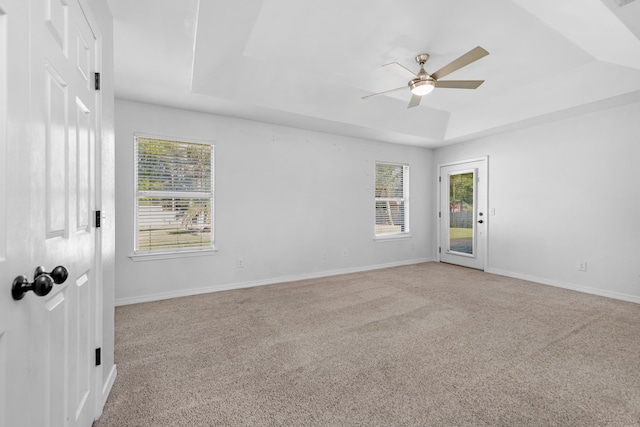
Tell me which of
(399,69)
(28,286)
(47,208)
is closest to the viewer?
(28,286)

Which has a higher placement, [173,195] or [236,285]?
[173,195]

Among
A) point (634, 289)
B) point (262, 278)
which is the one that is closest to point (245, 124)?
point (262, 278)

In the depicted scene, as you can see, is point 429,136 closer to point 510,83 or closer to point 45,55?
point 510,83

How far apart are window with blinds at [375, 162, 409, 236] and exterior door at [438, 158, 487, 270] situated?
814 millimetres

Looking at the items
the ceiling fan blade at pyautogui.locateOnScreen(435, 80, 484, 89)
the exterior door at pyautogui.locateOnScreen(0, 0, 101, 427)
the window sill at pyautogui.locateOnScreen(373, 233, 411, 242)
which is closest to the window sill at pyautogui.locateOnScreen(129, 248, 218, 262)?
the exterior door at pyautogui.locateOnScreen(0, 0, 101, 427)

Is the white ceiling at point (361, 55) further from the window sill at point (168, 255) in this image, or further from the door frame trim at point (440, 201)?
the window sill at point (168, 255)

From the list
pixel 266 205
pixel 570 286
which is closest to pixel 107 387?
pixel 266 205

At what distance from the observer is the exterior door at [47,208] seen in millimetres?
787

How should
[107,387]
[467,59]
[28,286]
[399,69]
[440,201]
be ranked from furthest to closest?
[440,201] < [399,69] < [467,59] < [107,387] < [28,286]

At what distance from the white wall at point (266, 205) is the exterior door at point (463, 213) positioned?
945mm

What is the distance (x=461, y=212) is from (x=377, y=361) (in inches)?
171

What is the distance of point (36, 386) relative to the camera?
0.94 m

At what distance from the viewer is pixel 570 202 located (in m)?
4.20

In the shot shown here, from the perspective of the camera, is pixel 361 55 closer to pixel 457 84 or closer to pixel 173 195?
pixel 457 84
